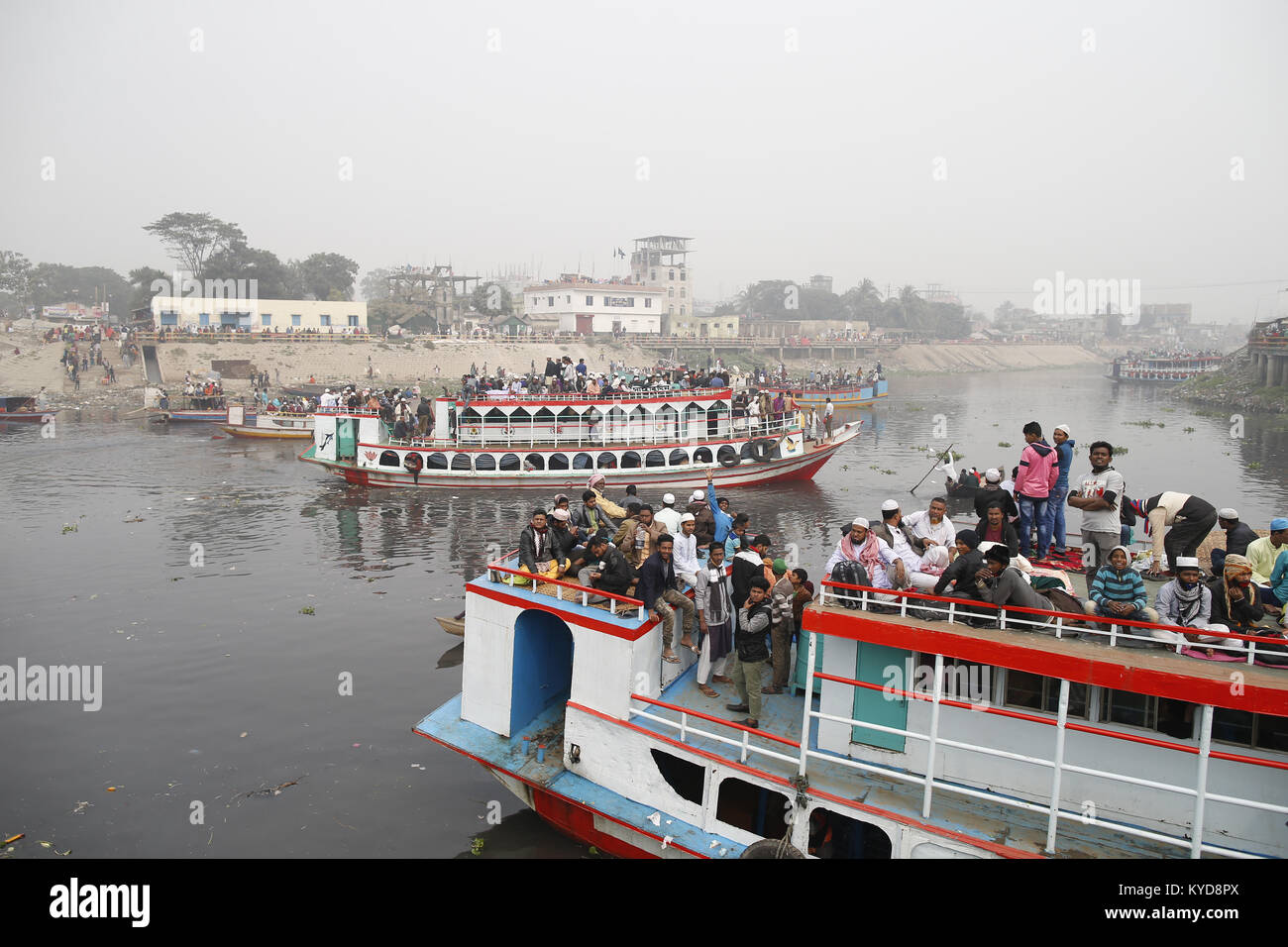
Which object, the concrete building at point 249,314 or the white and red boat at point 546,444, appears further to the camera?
the concrete building at point 249,314

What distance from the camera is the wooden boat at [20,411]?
160 feet

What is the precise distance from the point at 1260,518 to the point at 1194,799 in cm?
2868

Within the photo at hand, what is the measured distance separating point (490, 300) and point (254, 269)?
27.7 metres

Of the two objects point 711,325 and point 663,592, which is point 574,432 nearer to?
point 663,592

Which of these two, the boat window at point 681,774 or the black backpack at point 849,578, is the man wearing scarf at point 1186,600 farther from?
the boat window at point 681,774

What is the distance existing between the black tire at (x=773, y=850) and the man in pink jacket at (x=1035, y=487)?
617 cm

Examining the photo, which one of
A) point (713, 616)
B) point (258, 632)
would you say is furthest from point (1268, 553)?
point (258, 632)

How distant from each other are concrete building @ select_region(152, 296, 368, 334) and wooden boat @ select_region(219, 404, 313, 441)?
26.7 meters

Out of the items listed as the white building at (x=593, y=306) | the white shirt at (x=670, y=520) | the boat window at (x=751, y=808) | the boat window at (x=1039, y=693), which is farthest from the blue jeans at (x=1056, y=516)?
the white building at (x=593, y=306)

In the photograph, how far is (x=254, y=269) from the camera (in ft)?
274

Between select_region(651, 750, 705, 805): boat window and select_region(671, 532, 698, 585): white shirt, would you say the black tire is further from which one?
select_region(671, 532, 698, 585): white shirt

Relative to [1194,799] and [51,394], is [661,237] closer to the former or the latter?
[51,394]
